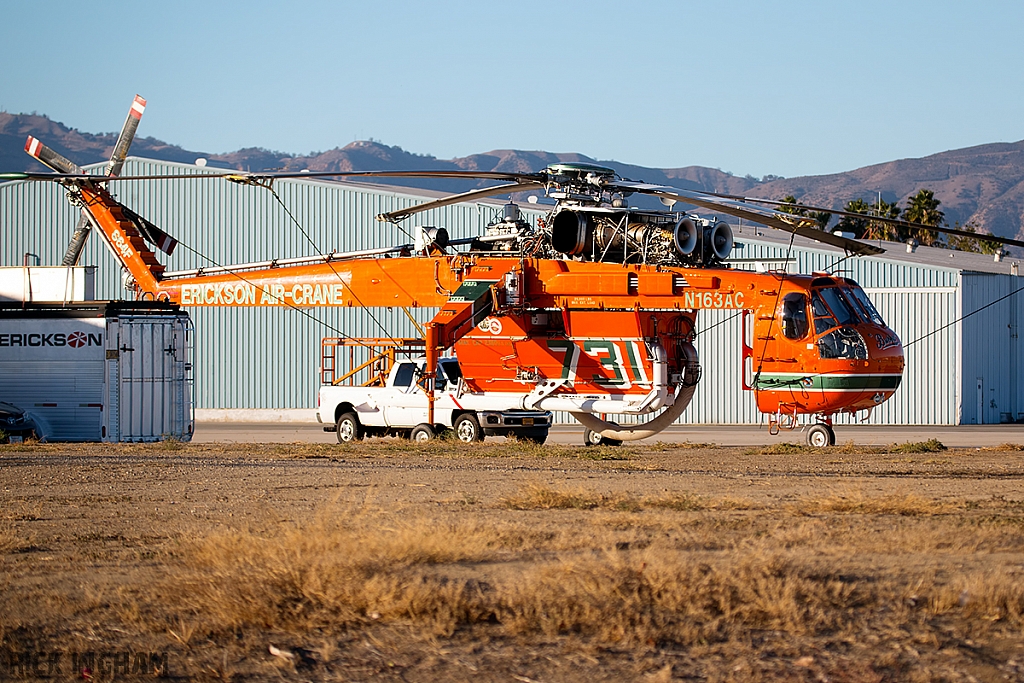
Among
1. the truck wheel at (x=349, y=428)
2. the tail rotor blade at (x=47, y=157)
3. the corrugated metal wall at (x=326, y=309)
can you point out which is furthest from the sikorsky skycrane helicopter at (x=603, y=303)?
the corrugated metal wall at (x=326, y=309)

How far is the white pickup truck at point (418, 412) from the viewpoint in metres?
23.9

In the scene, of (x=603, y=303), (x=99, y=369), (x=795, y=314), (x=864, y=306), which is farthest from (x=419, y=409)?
(x=864, y=306)

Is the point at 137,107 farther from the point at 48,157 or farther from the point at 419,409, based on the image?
the point at 419,409

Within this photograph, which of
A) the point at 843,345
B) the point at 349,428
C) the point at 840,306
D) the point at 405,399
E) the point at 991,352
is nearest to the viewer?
the point at 843,345

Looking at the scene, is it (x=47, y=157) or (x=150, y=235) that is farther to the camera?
(x=150, y=235)

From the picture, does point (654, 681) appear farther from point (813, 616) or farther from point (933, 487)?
point (933, 487)

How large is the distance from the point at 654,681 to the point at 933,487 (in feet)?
31.5

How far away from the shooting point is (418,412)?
24.5 m

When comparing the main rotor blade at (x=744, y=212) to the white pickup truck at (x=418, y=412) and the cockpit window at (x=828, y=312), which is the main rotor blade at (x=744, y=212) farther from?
the white pickup truck at (x=418, y=412)

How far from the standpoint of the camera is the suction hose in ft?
75.4

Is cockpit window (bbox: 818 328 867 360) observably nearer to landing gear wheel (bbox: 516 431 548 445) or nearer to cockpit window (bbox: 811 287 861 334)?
cockpit window (bbox: 811 287 861 334)

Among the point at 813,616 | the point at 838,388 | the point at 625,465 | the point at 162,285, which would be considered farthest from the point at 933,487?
the point at 162,285

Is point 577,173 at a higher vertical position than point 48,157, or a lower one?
lower

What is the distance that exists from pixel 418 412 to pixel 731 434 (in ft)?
38.5
